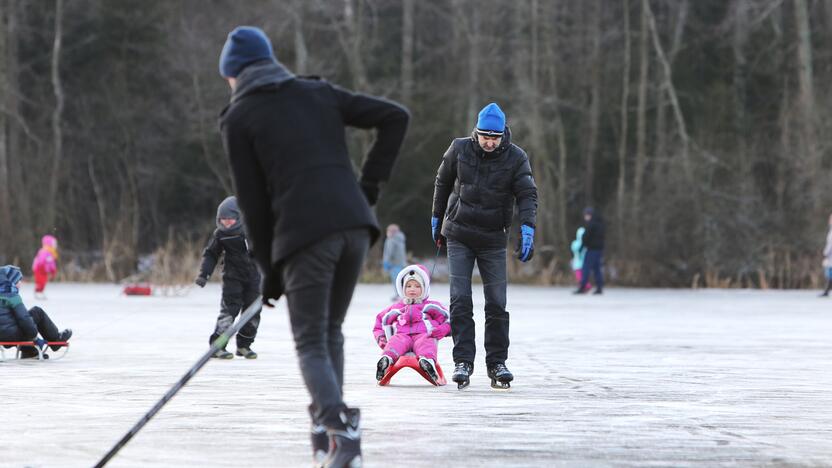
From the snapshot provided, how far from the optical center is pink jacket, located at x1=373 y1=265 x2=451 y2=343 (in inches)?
390

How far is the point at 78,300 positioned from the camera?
910 inches

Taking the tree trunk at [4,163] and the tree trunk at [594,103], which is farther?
the tree trunk at [594,103]

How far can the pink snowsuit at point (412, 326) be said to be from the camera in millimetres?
9844

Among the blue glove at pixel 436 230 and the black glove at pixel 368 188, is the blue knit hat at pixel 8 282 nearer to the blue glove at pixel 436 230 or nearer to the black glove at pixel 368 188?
the blue glove at pixel 436 230

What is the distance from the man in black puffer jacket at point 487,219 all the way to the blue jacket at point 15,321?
368 centimetres

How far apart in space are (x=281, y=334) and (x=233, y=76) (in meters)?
10.0

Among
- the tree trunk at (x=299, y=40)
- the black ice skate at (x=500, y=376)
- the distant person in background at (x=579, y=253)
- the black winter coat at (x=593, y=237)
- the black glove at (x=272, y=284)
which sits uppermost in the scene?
the tree trunk at (x=299, y=40)

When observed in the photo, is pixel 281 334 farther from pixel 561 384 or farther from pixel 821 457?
pixel 821 457

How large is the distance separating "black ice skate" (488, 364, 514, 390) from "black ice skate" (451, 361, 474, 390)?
142 millimetres

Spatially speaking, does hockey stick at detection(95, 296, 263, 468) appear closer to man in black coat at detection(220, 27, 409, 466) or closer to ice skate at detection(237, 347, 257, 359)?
man in black coat at detection(220, 27, 409, 466)

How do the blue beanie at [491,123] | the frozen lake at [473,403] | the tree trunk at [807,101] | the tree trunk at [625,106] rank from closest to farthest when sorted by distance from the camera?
the frozen lake at [473,403]
the blue beanie at [491,123]
the tree trunk at [807,101]
the tree trunk at [625,106]

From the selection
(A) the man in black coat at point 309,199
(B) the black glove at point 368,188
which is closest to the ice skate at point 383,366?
(A) the man in black coat at point 309,199

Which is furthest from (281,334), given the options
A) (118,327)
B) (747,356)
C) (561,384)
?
(561,384)

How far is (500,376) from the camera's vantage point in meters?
9.46
